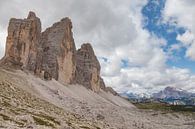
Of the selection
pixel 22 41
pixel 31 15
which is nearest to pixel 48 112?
pixel 22 41

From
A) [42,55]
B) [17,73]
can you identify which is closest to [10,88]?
[17,73]

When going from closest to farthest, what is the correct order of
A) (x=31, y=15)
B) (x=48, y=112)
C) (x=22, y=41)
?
(x=48, y=112)
(x=22, y=41)
(x=31, y=15)

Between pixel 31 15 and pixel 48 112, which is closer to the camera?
pixel 48 112

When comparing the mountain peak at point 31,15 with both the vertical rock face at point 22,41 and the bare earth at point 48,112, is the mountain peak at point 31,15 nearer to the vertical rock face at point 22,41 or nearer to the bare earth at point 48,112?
the vertical rock face at point 22,41

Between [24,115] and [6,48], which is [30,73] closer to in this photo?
[6,48]

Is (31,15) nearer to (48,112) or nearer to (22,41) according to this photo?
(22,41)

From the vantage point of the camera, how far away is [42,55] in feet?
643

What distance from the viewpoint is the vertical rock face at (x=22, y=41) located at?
17138 centimetres

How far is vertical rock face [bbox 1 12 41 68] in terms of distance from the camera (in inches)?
6747

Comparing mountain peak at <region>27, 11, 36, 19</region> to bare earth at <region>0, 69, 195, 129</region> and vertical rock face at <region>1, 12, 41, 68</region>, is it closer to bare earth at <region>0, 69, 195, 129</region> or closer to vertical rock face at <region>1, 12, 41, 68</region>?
vertical rock face at <region>1, 12, 41, 68</region>

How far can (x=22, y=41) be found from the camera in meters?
175

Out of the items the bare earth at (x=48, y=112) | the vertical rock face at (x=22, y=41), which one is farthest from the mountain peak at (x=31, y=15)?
→ the bare earth at (x=48, y=112)

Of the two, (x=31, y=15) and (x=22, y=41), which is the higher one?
(x=31, y=15)

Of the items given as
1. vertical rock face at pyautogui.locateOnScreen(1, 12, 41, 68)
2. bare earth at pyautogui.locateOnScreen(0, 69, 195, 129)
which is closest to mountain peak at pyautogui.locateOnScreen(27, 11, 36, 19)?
vertical rock face at pyautogui.locateOnScreen(1, 12, 41, 68)
